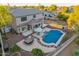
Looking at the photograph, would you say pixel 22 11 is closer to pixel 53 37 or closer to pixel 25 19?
pixel 25 19

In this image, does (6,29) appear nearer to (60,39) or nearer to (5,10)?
(5,10)

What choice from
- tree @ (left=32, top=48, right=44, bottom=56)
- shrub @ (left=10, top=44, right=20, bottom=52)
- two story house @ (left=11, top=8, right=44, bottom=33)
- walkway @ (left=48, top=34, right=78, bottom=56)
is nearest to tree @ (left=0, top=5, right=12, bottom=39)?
two story house @ (left=11, top=8, right=44, bottom=33)

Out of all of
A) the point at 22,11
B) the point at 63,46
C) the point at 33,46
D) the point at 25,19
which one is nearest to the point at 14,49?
the point at 33,46

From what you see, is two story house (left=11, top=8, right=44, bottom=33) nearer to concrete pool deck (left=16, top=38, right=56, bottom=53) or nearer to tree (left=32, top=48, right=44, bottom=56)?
concrete pool deck (left=16, top=38, right=56, bottom=53)

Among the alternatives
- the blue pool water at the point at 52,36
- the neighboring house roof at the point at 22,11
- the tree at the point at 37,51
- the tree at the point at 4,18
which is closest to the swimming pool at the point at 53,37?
the blue pool water at the point at 52,36

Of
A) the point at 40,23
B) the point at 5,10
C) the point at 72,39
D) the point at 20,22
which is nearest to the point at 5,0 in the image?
the point at 5,10

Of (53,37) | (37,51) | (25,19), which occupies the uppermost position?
(25,19)

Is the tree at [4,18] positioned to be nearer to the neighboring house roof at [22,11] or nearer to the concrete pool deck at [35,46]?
the neighboring house roof at [22,11]
